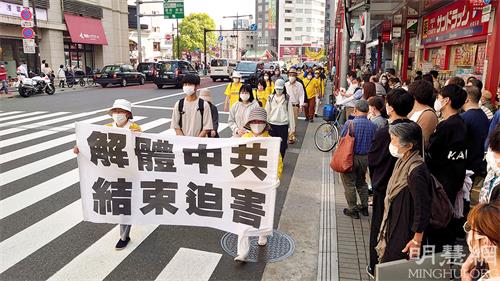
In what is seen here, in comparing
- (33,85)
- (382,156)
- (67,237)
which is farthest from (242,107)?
(33,85)

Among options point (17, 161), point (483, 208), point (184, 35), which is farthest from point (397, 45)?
point (184, 35)

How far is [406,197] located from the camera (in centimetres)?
309

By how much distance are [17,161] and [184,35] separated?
6201cm

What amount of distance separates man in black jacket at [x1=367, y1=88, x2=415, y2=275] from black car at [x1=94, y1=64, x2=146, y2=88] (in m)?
25.0

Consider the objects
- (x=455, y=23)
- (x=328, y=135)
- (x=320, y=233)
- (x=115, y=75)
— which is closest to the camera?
(x=320, y=233)

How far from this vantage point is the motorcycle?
19.1m

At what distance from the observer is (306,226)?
516cm

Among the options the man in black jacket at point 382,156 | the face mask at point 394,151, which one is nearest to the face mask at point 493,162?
the face mask at point 394,151

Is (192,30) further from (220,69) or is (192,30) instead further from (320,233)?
(320,233)

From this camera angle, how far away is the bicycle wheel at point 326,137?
30.0 ft

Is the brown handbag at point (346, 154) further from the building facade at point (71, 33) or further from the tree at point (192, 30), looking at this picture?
the tree at point (192, 30)

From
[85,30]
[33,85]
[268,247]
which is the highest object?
[85,30]

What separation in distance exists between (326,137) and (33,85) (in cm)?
1639

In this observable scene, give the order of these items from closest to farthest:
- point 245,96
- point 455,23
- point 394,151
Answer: point 394,151 < point 245,96 < point 455,23
